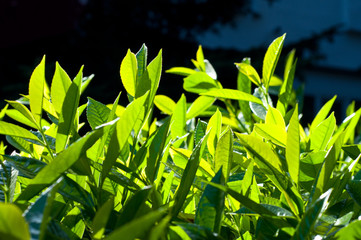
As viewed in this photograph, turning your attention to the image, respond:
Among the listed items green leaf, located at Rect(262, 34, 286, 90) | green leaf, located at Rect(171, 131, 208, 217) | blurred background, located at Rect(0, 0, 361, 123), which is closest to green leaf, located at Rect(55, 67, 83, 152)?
green leaf, located at Rect(171, 131, 208, 217)

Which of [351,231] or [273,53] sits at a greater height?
[273,53]

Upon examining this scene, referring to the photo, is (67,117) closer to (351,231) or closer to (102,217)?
(102,217)

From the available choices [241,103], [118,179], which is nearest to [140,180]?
[118,179]

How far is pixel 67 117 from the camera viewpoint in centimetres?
39

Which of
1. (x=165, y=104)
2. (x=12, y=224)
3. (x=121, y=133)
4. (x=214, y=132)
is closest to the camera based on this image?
(x=12, y=224)

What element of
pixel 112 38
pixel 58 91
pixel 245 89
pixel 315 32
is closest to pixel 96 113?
pixel 58 91

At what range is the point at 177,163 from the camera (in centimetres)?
44

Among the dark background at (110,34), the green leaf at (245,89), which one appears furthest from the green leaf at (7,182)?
Result: the dark background at (110,34)

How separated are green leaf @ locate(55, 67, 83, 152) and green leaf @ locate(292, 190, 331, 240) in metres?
0.19

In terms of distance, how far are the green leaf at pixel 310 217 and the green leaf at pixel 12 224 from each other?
6.6 inches

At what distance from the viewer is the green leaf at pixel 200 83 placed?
0.59m

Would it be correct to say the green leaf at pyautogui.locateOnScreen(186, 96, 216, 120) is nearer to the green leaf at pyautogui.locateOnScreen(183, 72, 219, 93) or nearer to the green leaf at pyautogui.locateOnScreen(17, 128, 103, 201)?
the green leaf at pyautogui.locateOnScreen(183, 72, 219, 93)

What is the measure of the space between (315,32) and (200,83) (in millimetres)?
7468

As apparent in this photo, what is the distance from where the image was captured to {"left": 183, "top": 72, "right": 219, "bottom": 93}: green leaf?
59 centimetres
